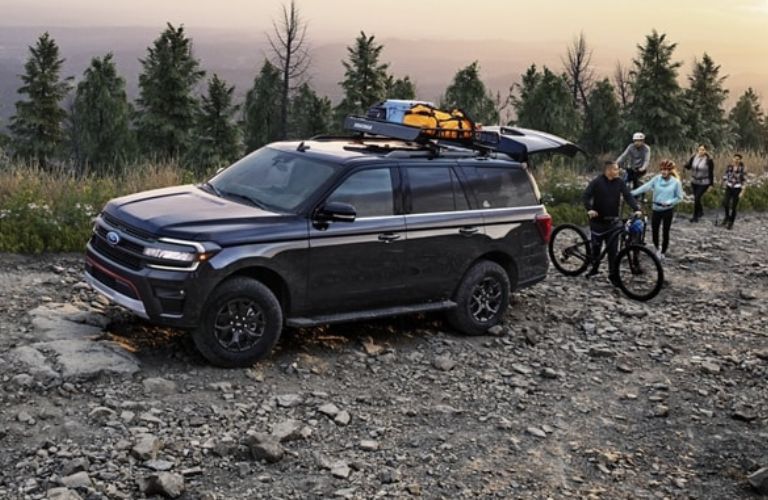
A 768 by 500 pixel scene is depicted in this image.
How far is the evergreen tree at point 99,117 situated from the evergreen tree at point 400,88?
64.3 feet

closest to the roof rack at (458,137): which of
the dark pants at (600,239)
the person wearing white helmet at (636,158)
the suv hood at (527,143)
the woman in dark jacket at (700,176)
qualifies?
the suv hood at (527,143)

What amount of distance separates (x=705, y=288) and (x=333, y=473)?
7872mm

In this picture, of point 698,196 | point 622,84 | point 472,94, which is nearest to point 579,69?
point 622,84

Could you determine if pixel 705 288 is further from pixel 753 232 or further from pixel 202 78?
pixel 202 78

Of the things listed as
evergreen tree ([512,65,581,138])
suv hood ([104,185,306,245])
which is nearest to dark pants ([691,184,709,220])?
suv hood ([104,185,306,245])

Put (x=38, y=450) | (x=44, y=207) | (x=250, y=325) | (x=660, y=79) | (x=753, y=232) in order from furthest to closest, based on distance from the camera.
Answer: (x=660, y=79)
(x=753, y=232)
(x=44, y=207)
(x=250, y=325)
(x=38, y=450)

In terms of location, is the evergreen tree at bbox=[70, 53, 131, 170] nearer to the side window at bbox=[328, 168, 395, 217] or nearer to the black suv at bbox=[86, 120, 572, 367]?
the black suv at bbox=[86, 120, 572, 367]

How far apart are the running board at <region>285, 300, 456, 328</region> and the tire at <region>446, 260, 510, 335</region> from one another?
0.60 ft

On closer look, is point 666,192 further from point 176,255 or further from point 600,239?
point 176,255

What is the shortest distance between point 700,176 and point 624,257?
6.58 metres

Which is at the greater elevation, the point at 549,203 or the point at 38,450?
the point at 549,203

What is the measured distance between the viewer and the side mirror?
7.21 meters

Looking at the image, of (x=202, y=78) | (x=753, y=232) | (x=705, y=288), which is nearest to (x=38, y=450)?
(x=705, y=288)

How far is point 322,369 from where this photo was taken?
7.41 meters
